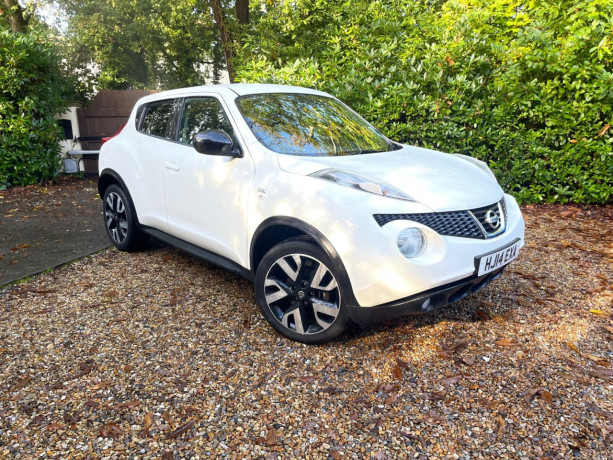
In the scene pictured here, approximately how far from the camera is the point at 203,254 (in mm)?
3617

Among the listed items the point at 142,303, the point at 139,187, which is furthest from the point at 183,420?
the point at 139,187

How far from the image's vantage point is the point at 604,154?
233 inches

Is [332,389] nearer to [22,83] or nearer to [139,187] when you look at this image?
[139,187]

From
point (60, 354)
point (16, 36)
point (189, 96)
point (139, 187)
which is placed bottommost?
point (60, 354)

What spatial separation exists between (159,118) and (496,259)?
10.5ft

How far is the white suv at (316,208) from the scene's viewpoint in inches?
99.4

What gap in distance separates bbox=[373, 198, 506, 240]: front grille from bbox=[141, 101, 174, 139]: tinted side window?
243 centimetres

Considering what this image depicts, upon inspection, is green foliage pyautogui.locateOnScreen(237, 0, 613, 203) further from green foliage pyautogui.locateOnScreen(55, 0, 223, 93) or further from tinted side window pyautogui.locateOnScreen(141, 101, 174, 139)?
green foliage pyautogui.locateOnScreen(55, 0, 223, 93)

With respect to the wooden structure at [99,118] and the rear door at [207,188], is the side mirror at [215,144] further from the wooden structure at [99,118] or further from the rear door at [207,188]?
the wooden structure at [99,118]

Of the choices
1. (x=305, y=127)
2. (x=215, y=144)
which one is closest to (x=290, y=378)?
(x=215, y=144)

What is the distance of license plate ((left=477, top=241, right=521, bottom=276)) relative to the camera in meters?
2.66

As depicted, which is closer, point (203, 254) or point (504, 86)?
point (203, 254)

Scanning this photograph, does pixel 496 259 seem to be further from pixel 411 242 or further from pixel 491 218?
pixel 411 242

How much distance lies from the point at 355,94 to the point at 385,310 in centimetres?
488
